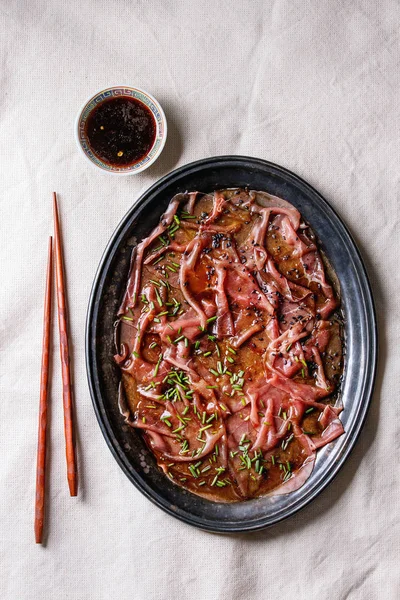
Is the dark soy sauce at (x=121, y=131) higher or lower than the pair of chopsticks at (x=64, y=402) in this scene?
higher

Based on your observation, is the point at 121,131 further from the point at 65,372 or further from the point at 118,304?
the point at 65,372

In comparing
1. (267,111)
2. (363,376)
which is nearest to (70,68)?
(267,111)

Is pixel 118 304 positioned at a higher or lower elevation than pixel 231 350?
higher

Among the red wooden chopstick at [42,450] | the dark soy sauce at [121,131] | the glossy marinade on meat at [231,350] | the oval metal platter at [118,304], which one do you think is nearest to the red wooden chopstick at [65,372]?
the red wooden chopstick at [42,450]

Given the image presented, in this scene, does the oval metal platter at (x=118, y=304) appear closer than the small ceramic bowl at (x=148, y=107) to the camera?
Yes

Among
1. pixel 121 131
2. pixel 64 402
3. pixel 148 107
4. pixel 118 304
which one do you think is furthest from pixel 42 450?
pixel 148 107

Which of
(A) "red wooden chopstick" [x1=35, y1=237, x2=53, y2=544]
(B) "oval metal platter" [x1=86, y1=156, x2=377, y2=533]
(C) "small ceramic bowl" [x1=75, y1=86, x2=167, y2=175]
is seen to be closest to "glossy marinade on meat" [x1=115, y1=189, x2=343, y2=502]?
(B) "oval metal platter" [x1=86, y1=156, x2=377, y2=533]

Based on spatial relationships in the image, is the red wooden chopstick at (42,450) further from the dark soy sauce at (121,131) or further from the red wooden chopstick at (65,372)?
the dark soy sauce at (121,131)
